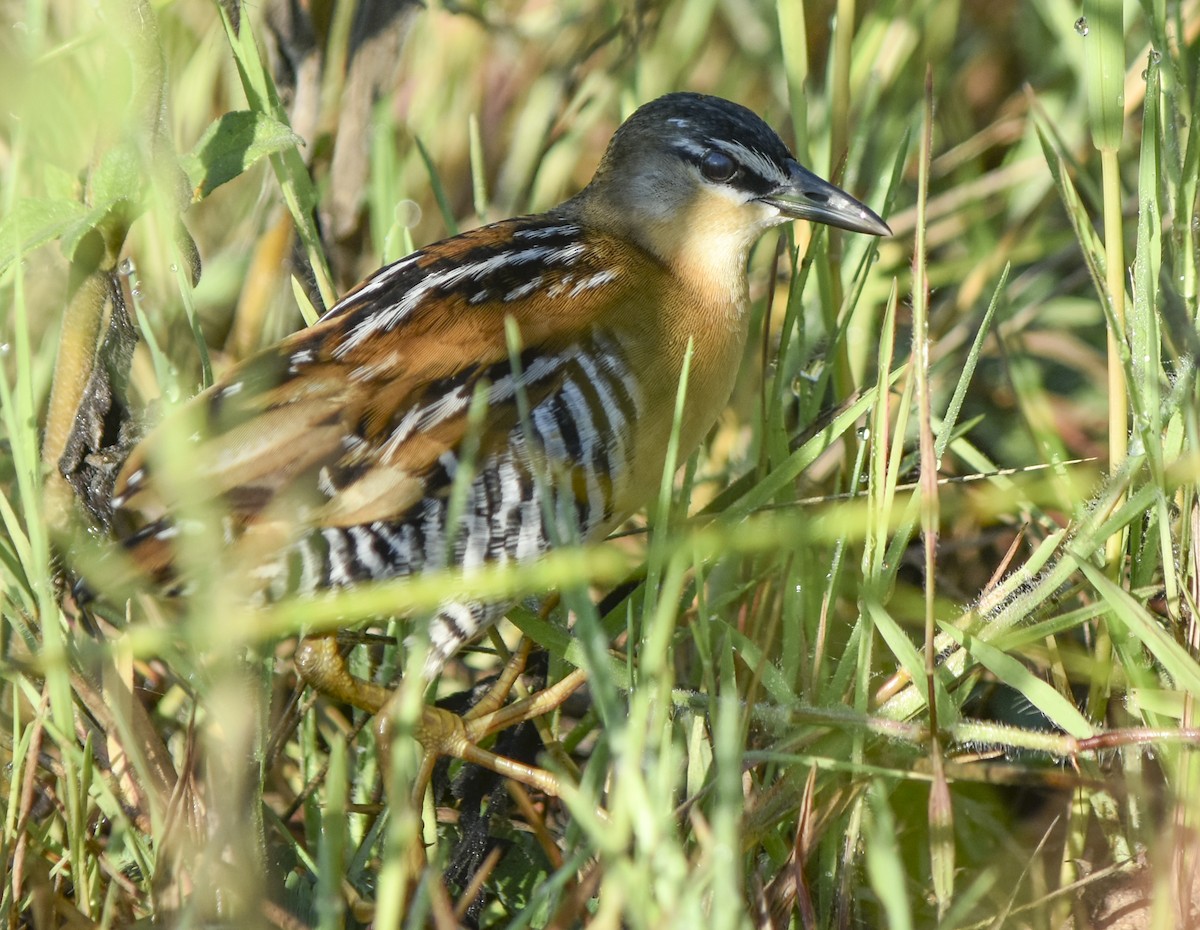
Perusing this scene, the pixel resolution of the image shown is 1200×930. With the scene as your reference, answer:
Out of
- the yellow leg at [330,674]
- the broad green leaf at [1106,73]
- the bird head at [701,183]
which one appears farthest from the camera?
the bird head at [701,183]

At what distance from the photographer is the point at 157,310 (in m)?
2.61

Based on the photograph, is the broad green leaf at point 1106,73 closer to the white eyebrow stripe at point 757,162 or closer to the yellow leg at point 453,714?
the white eyebrow stripe at point 757,162

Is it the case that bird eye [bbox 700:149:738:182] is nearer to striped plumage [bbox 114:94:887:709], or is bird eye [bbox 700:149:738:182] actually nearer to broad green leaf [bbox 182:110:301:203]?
striped plumage [bbox 114:94:887:709]

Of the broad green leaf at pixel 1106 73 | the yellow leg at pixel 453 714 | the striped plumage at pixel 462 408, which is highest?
the broad green leaf at pixel 1106 73

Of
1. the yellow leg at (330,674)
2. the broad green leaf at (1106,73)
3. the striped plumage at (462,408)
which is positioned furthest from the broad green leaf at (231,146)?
the broad green leaf at (1106,73)

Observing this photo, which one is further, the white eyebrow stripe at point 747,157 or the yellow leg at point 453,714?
the white eyebrow stripe at point 747,157

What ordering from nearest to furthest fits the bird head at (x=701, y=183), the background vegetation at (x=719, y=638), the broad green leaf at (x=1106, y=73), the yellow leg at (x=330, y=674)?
the background vegetation at (x=719, y=638)
the broad green leaf at (x=1106, y=73)
the yellow leg at (x=330, y=674)
the bird head at (x=701, y=183)

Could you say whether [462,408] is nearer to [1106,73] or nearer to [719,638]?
[719,638]

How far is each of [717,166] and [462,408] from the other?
0.73m

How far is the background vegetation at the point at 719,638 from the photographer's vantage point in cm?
157

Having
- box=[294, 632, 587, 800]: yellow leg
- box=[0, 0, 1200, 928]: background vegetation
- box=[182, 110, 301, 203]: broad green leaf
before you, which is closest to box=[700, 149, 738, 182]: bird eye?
box=[0, 0, 1200, 928]: background vegetation

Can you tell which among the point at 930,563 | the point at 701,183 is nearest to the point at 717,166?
the point at 701,183

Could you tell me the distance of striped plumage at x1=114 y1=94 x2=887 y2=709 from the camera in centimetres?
191

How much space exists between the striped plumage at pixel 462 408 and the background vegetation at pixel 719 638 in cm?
10
